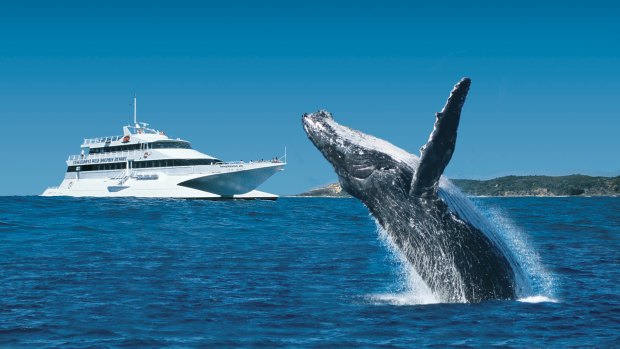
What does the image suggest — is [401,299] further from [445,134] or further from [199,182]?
[199,182]

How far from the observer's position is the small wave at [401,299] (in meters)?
7.38

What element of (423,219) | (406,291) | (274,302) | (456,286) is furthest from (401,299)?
(423,219)

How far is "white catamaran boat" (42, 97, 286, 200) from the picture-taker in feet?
177

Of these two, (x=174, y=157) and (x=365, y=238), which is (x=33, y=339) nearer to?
(x=365, y=238)

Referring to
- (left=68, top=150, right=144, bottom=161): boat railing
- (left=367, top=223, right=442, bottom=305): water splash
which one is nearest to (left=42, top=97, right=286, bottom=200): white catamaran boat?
(left=68, top=150, right=144, bottom=161): boat railing

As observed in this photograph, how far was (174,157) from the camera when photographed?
56938 mm

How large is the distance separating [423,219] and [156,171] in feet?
173

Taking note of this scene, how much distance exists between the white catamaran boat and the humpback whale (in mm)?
46515

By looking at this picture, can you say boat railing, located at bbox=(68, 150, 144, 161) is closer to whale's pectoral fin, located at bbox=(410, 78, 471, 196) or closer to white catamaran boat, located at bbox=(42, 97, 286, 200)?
white catamaran boat, located at bbox=(42, 97, 286, 200)

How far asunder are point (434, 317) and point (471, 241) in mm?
789

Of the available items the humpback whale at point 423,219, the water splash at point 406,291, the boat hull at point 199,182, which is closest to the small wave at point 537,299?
the humpback whale at point 423,219

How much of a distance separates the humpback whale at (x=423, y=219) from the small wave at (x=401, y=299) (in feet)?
0.90

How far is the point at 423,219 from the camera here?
21.2ft

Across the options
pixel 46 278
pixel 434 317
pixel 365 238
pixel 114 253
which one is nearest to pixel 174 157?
pixel 365 238
